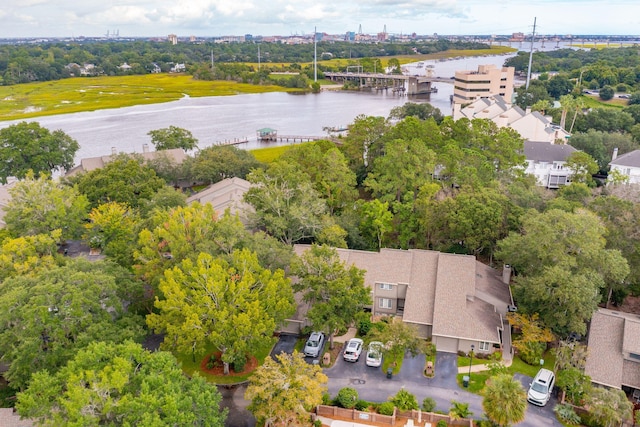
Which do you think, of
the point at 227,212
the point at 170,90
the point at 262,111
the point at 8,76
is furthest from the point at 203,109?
the point at 227,212

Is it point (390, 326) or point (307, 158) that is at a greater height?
point (307, 158)

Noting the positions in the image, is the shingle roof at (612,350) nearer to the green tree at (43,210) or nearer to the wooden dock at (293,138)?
the green tree at (43,210)

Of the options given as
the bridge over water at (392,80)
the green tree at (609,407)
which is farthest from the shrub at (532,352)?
the bridge over water at (392,80)

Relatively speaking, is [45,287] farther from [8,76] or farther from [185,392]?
[8,76]

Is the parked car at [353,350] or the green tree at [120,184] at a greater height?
the green tree at [120,184]


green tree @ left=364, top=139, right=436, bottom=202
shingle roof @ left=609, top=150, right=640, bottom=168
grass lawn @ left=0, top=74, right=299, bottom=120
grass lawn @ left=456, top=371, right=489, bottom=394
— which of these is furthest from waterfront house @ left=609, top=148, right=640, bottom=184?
grass lawn @ left=0, top=74, right=299, bottom=120

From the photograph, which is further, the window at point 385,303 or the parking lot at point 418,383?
the window at point 385,303
